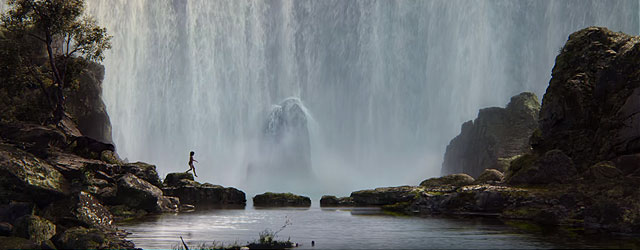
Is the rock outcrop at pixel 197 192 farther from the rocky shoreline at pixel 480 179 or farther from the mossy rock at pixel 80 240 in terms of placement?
the mossy rock at pixel 80 240

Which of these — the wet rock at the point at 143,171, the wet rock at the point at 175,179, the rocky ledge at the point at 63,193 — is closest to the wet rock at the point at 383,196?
the wet rock at the point at 175,179

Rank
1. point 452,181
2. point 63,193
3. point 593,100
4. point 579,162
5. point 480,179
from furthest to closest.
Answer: point 452,181 → point 480,179 → point 593,100 → point 579,162 → point 63,193

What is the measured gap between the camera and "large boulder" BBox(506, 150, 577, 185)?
40531mm

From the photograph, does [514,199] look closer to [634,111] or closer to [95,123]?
[634,111]

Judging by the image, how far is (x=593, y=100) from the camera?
1758 inches

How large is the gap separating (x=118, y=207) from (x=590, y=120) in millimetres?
46827

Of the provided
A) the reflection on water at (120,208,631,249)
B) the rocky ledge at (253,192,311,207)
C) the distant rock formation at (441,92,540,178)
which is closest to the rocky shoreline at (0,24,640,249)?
the rocky ledge at (253,192,311,207)

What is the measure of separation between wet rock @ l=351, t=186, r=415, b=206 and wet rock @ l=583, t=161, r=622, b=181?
1978 cm

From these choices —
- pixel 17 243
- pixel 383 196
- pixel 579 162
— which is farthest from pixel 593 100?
pixel 17 243

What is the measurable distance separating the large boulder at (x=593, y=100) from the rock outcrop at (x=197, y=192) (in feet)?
129

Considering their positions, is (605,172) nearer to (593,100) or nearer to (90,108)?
(593,100)

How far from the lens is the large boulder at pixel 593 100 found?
1517 inches

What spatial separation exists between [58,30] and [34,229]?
31.0 metres

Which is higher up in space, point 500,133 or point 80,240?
point 500,133
